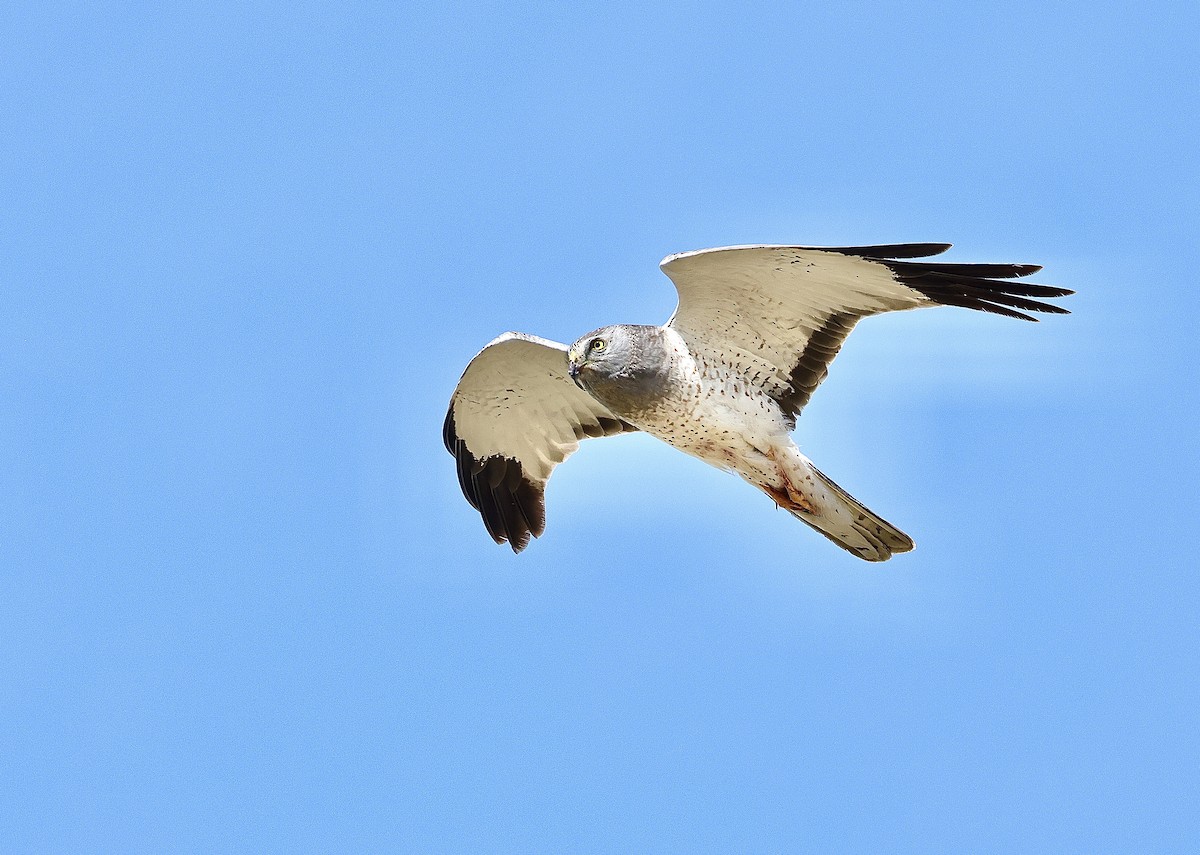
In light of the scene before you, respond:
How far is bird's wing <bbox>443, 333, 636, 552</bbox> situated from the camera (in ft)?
41.4

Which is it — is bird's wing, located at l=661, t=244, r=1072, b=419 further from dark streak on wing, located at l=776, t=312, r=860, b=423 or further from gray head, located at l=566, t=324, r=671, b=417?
gray head, located at l=566, t=324, r=671, b=417

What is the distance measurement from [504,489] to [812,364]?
9.83 ft

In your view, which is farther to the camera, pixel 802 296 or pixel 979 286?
pixel 802 296

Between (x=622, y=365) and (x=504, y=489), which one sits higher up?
(x=504, y=489)

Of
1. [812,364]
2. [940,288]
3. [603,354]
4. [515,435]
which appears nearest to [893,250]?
[940,288]

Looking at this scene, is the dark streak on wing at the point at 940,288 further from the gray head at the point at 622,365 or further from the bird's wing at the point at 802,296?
the gray head at the point at 622,365

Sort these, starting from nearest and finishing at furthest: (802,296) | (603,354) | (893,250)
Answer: (893,250), (603,354), (802,296)

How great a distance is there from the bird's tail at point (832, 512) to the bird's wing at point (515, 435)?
1831 mm

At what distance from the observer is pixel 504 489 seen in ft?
42.8

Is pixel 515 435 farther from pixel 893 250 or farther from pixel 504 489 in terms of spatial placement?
pixel 893 250

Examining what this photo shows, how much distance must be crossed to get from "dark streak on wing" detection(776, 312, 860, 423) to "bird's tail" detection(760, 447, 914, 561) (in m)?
0.45

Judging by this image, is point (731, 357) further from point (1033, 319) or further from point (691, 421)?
point (1033, 319)

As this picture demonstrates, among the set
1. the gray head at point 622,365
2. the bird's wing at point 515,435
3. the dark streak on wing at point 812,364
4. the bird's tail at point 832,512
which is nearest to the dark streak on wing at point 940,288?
the dark streak on wing at point 812,364

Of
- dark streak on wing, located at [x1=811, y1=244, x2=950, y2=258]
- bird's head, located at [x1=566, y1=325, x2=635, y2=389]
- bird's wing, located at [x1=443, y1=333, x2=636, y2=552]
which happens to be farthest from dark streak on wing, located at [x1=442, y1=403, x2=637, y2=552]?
dark streak on wing, located at [x1=811, y1=244, x2=950, y2=258]
